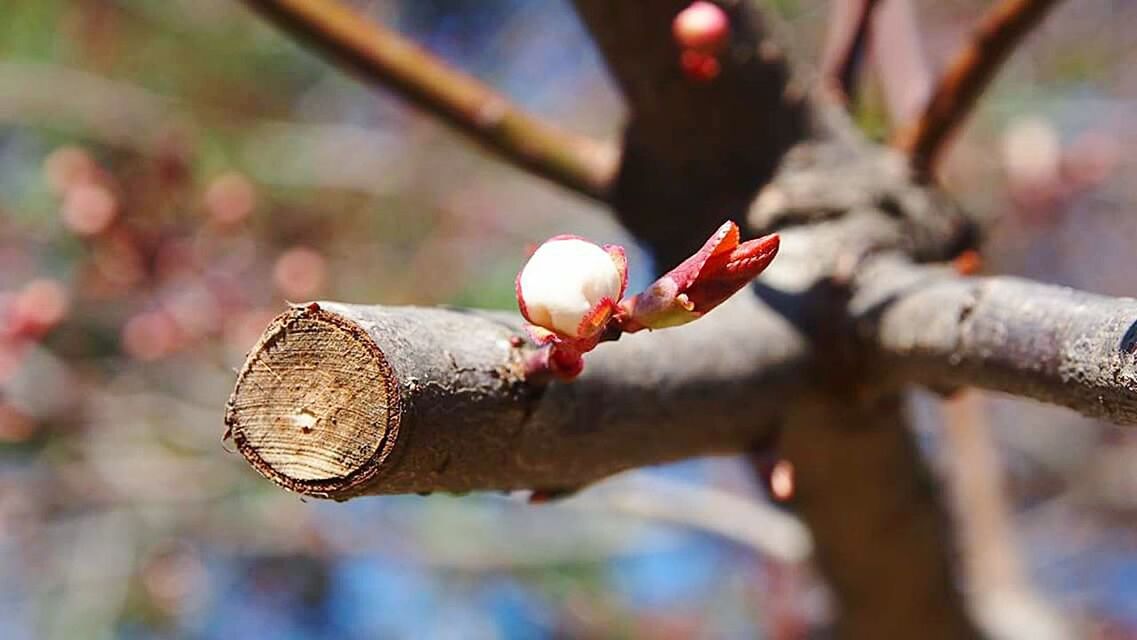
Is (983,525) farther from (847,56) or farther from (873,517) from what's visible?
(847,56)

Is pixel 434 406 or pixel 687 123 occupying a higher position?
pixel 687 123

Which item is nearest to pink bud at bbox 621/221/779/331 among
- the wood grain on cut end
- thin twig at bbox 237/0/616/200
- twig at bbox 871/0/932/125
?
the wood grain on cut end

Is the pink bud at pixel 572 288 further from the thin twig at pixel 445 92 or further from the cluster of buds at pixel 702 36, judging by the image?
the thin twig at pixel 445 92

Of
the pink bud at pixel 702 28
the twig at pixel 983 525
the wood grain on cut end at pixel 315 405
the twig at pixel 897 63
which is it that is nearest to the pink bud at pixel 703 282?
the wood grain on cut end at pixel 315 405

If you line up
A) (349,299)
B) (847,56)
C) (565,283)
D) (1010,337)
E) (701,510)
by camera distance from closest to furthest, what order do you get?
(565,283) → (1010,337) → (847,56) → (701,510) → (349,299)

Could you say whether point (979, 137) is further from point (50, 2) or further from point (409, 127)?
point (50, 2)

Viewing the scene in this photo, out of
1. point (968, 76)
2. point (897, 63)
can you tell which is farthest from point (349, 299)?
point (968, 76)

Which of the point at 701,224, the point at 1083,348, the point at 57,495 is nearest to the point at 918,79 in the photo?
the point at 701,224

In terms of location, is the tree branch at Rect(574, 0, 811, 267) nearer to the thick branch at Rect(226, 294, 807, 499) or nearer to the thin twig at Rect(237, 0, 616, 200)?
the thin twig at Rect(237, 0, 616, 200)
